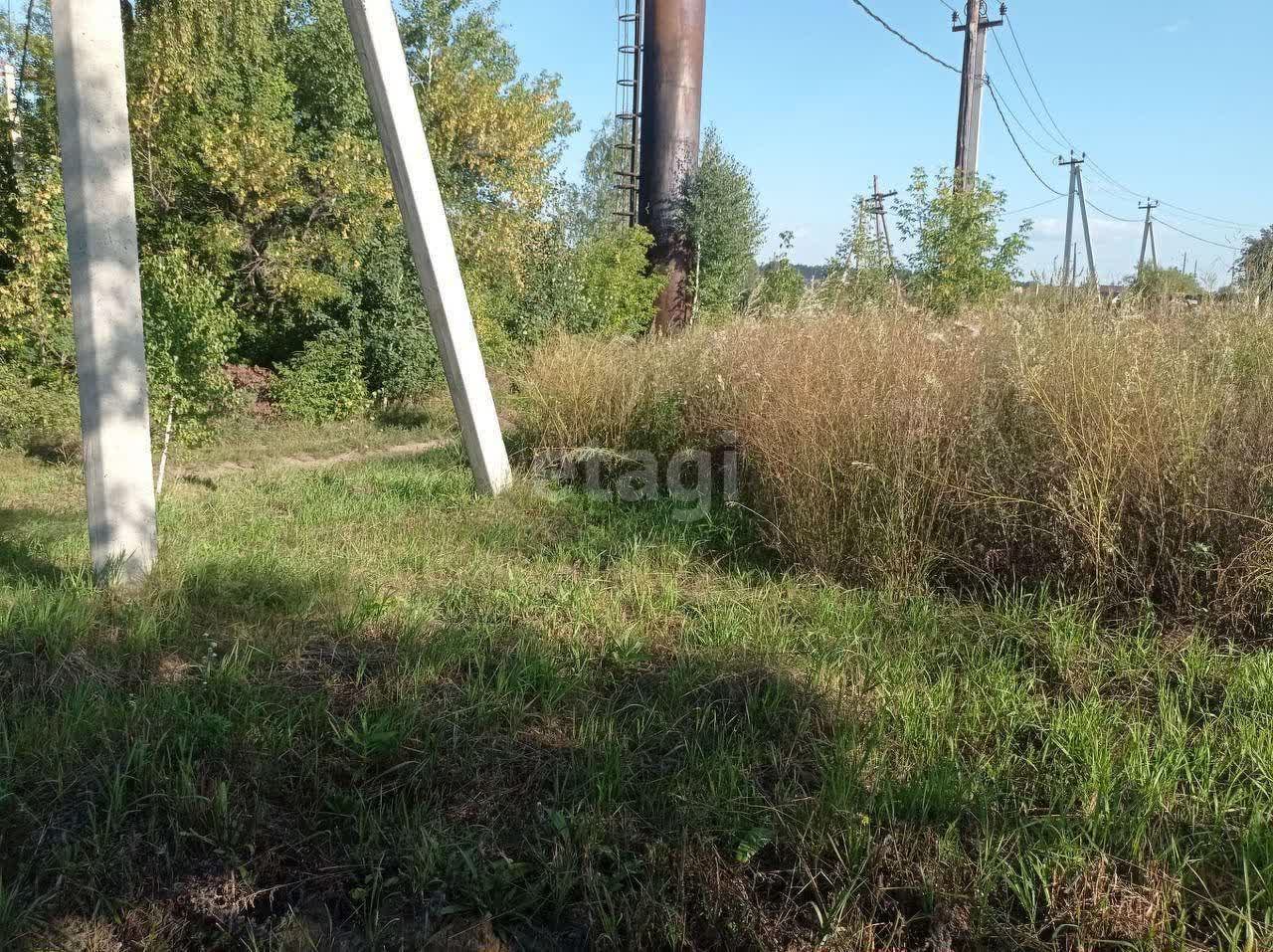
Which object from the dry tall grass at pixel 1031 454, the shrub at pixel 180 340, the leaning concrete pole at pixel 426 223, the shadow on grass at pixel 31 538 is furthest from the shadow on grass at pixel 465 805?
the shrub at pixel 180 340

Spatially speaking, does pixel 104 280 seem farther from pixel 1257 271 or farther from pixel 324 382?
pixel 324 382

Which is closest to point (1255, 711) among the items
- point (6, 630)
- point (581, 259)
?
point (6, 630)

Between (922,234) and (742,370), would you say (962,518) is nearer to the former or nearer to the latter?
(742,370)

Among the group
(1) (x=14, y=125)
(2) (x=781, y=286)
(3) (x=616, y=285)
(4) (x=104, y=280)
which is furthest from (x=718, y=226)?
(4) (x=104, y=280)

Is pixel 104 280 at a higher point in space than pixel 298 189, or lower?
lower

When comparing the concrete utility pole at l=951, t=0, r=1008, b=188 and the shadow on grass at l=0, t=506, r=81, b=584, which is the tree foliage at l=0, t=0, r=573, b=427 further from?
the concrete utility pole at l=951, t=0, r=1008, b=188

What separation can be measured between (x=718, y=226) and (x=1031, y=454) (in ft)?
49.9

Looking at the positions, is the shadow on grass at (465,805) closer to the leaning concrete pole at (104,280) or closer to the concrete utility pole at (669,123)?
the leaning concrete pole at (104,280)

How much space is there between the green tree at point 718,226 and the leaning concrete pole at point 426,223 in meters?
12.1

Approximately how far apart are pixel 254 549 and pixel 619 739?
2.94m

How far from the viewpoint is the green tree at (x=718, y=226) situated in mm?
18062

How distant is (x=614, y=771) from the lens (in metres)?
2.55

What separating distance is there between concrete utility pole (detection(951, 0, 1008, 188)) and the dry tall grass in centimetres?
987

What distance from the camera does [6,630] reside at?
132 inches
